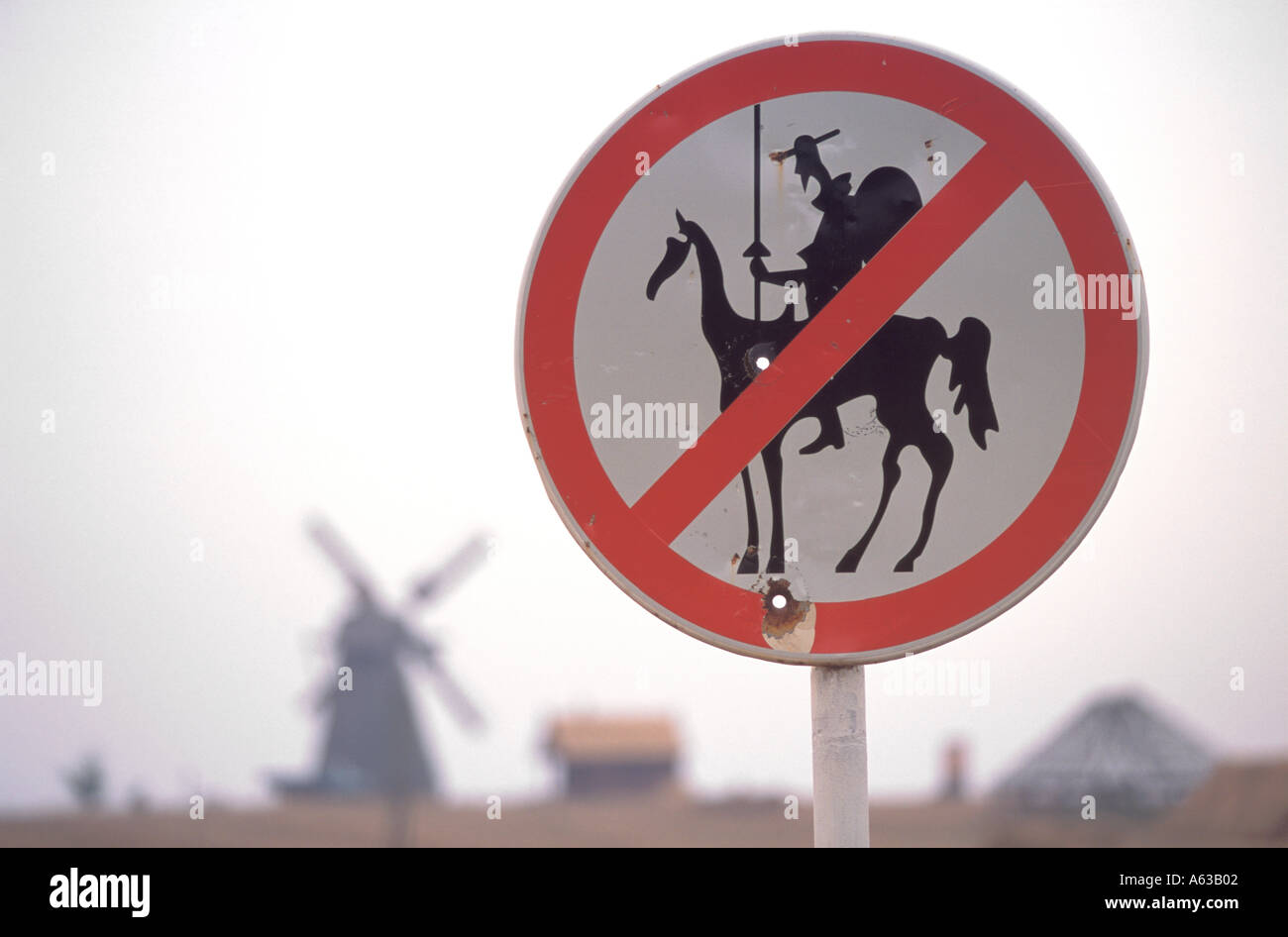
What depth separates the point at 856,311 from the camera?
1.68m

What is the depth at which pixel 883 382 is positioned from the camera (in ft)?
5.49

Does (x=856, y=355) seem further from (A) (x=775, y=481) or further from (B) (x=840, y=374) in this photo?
(A) (x=775, y=481)

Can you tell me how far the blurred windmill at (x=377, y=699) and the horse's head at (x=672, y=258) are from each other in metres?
20.2

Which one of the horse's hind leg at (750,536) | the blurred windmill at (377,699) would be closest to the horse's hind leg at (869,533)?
the horse's hind leg at (750,536)

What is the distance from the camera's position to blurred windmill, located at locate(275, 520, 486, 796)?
23.3 metres

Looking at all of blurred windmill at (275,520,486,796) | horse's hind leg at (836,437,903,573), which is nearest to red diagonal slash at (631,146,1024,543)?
horse's hind leg at (836,437,903,573)

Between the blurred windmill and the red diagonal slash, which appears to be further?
the blurred windmill

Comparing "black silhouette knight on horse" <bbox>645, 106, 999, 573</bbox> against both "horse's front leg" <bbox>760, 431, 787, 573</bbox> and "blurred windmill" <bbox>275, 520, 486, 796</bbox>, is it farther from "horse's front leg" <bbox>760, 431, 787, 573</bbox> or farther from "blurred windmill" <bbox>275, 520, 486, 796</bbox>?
"blurred windmill" <bbox>275, 520, 486, 796</bbox>

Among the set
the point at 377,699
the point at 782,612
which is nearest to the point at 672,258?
the point at 782,612

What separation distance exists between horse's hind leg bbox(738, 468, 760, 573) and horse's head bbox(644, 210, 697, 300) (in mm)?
264

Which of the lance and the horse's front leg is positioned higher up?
the lance

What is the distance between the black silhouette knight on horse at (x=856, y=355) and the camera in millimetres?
1663

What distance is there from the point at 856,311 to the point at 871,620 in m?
0.39
